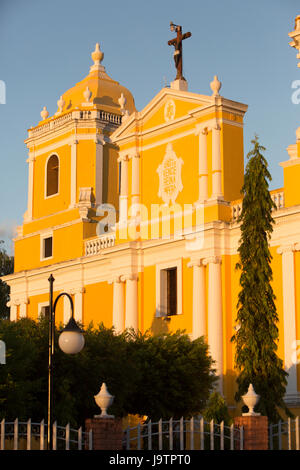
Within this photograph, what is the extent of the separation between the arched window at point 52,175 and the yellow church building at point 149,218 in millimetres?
73

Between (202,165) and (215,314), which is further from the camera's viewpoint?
(202,165)

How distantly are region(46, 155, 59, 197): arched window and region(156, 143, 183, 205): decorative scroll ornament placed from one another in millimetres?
8233

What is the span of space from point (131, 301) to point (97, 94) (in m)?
11.3

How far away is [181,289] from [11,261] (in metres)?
24.5

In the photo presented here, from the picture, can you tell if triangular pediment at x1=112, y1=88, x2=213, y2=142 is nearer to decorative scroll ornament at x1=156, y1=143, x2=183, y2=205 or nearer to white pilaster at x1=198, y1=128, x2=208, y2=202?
white pilaster at x1=198, y1=128, x2=208, y2=202

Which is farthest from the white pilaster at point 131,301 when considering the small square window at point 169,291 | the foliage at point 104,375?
the foliage at point 104,375

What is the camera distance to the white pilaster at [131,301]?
3419 cm

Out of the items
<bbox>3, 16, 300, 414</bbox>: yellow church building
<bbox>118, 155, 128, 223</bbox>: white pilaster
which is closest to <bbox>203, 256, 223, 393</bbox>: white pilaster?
<bbox>3, 16, 300, 414</bbox>: yellow church building

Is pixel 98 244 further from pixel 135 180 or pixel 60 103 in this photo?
pixel 60 103

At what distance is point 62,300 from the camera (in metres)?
38.8

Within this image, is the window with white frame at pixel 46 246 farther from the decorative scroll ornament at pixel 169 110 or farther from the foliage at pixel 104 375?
the foliage at pixel 104 375

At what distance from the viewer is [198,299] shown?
3134 cm

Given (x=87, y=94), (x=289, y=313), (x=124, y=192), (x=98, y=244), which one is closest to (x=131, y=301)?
(x=98, y=244)
